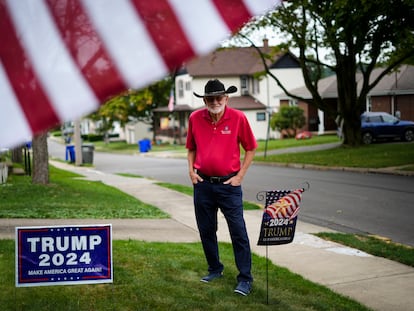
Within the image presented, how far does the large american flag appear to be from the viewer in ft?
5.09

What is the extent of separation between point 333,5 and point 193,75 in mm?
30198

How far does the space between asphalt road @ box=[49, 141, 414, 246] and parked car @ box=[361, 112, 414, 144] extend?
974cm

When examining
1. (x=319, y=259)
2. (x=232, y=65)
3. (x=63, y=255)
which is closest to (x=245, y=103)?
(x=232, y=65)

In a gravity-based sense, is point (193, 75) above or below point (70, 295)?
above

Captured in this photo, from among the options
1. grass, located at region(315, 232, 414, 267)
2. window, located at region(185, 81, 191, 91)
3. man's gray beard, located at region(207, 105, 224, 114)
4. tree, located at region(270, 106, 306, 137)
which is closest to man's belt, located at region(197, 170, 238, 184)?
man's gray beard, located at region(207, 105, 224, 114)

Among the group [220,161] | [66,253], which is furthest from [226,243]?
[66,253]

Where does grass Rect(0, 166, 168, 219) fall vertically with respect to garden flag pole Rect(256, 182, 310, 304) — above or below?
below

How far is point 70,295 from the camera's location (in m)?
5.68

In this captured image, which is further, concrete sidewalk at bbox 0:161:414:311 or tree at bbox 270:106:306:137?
tree at bbox 270:106:306:137

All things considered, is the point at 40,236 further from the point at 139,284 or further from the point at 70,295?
the point at 139,284

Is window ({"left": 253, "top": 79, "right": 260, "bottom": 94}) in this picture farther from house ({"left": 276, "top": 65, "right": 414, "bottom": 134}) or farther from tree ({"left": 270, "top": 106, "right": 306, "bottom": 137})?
tree ({"left": 270, "top": 106, "right": 306, "bottom": 137})

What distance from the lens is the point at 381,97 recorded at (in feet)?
105

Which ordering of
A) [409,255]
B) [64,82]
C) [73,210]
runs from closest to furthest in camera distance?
[64,82]
[409,255]
[73,210]

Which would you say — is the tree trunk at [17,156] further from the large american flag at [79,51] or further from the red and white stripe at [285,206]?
the large american flag at [79,51]
